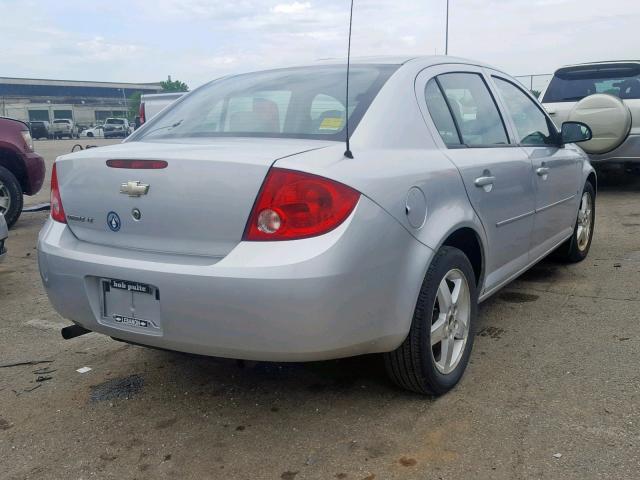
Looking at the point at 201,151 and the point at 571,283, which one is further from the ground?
the point at 201,151

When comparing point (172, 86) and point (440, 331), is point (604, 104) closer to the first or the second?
point (440, 331)

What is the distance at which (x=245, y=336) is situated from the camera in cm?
225

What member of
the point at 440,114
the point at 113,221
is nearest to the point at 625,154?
the point at 440,114

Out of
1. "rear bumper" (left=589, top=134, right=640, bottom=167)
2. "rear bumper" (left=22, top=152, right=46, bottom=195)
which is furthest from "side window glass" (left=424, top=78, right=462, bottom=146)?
"rear bumper" (left=22, top=152, right=46, bottom=195)

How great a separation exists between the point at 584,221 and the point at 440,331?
2886 millimetres

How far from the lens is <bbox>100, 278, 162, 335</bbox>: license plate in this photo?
7.86ft

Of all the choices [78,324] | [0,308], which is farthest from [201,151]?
[0,308]

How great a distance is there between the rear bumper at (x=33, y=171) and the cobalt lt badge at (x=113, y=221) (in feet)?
18.5

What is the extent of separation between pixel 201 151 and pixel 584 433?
1871 mm

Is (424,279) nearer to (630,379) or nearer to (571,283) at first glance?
(630,379)

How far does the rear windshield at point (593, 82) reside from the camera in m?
8.36

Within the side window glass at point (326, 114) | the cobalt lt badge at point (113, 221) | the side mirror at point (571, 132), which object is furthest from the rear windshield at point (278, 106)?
the side mirror at point (571, 132)

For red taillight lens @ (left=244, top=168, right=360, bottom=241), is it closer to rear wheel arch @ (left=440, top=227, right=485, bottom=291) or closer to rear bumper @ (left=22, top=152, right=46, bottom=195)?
rear wheel arch @ (left=440, top=227, right=485, bottom=291)

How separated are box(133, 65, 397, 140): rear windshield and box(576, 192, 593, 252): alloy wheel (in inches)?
108
